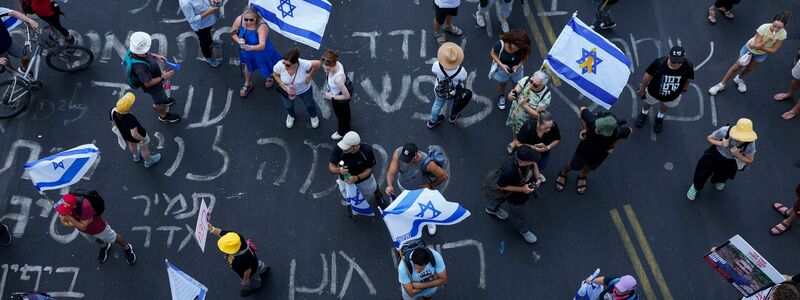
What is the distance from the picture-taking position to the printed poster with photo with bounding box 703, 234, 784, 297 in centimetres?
766

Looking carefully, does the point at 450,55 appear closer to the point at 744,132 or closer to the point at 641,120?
the point at 641,120

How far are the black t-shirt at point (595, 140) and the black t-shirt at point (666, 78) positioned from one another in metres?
1.22

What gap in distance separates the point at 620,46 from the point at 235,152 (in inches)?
262

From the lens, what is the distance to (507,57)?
10.0m

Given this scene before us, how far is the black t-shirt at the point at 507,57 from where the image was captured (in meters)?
9.95

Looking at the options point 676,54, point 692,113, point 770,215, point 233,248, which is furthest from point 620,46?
point 233,248

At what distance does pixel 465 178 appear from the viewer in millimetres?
10289

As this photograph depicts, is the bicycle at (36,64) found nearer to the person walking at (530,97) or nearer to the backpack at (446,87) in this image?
the backpack at (446,87)

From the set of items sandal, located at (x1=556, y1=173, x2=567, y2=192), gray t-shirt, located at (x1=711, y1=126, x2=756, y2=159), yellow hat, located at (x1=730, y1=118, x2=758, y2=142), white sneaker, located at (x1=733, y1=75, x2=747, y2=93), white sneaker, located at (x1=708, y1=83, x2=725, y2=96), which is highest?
yellow hat, located at (x1=730, y1=118, x2=758, y2=142)

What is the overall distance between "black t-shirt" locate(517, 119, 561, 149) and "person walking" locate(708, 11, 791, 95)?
11.9ft

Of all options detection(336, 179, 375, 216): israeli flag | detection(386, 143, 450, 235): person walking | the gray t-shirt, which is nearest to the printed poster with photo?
the gray t-shirt

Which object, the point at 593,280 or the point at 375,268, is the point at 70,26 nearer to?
the point at 375,268

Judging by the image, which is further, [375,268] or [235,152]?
[235,152]

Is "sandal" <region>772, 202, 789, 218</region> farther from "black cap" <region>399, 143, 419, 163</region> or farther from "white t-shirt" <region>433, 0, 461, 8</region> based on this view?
"white t-shirt" <region>433, 0, 461, 8</region>
